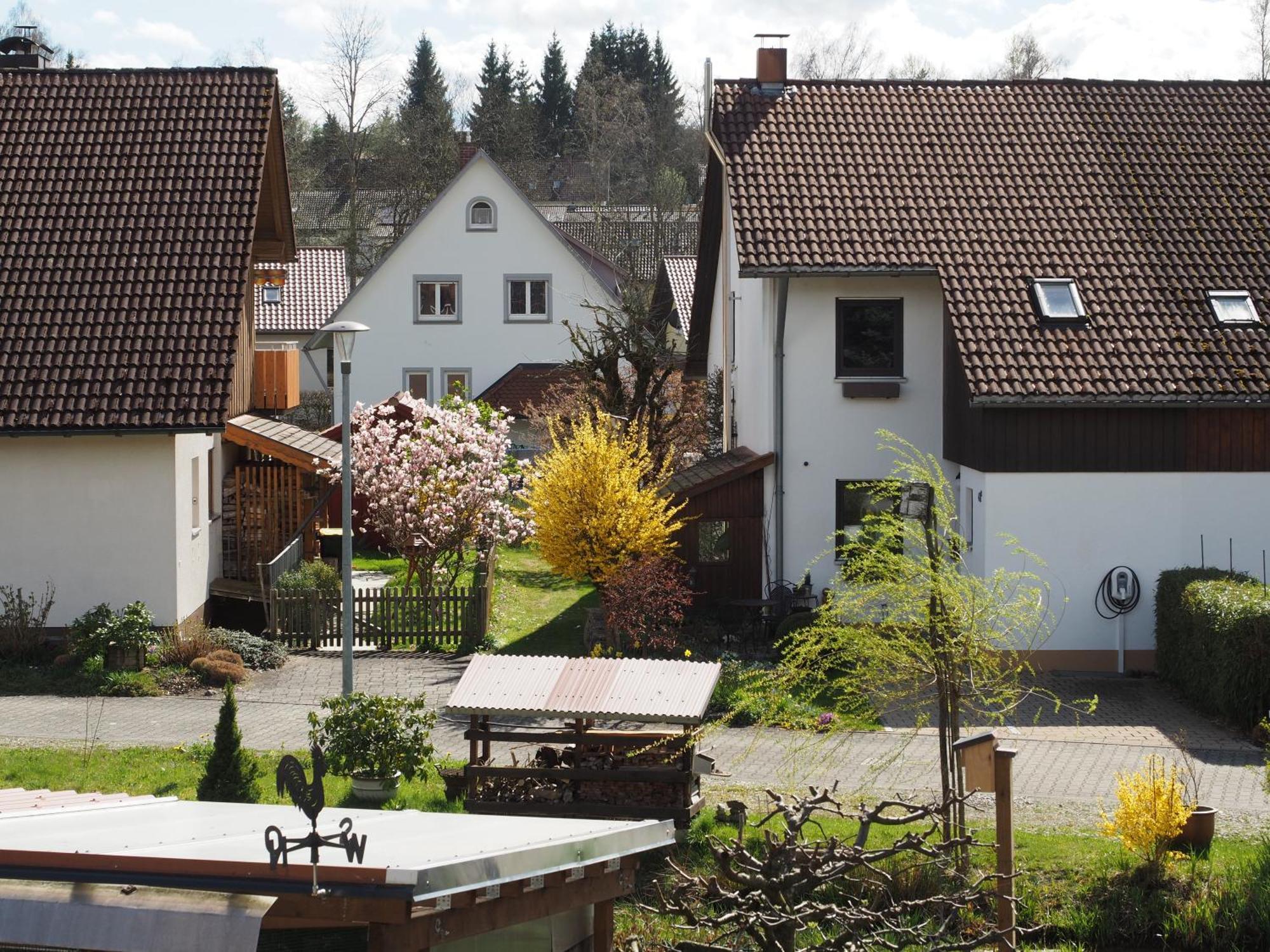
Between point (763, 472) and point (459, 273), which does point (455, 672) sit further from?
point (459, 273)

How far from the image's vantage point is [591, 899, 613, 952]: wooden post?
8000 millimetres

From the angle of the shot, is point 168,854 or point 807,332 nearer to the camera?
point 168,854

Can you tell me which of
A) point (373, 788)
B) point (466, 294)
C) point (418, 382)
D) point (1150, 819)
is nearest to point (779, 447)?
point (373, 788)

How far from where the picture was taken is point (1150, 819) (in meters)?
12.2

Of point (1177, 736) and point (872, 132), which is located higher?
point (872, 132)

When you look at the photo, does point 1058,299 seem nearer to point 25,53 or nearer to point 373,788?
point 373,788

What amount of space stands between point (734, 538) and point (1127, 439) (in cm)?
581

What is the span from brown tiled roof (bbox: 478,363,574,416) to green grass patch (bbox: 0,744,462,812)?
2760cm

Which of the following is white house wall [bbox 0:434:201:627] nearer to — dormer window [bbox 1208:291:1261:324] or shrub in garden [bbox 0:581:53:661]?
shrub in garden [bbox 0:581:53:661]

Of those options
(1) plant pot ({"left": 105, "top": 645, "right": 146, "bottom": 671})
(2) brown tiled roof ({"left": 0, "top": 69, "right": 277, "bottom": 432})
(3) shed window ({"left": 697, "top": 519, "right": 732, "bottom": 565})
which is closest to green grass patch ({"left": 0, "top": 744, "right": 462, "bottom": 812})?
(1) plant pot ({"left": 105, "top": 645, "right": 146, "bottom": 671})

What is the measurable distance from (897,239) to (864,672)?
11.0m

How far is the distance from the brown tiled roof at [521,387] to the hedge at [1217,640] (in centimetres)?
2520

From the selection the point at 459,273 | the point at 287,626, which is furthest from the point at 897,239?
the point at 459,273

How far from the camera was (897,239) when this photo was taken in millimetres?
22344
